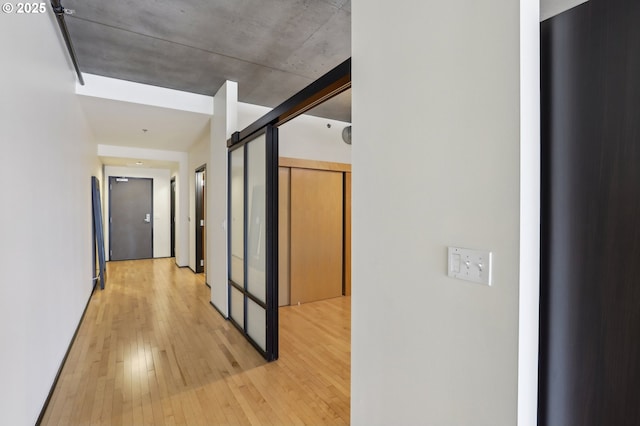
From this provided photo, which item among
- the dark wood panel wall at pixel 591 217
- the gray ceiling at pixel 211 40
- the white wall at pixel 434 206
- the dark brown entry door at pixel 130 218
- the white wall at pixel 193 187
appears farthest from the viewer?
the dark brown entry door at pixel 130 218

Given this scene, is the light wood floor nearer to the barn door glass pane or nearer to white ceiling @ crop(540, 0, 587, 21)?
the barn door glass pane

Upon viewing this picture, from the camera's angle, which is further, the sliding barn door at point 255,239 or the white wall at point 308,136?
the white wall at point 308,136

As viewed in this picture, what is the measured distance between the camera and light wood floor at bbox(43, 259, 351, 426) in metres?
2.07

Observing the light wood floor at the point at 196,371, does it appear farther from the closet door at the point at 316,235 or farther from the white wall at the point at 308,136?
the white wall at the point at 308,136

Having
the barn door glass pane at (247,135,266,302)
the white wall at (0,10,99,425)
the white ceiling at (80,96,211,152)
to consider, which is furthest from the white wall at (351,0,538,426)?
the white ceiling at (80,96,211,152)

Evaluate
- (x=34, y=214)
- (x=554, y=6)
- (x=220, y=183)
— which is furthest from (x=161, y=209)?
(x=554, y=6)

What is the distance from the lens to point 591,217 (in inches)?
36.2

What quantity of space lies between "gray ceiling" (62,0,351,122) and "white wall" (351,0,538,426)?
120 centimetres

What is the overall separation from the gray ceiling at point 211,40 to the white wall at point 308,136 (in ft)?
1.76

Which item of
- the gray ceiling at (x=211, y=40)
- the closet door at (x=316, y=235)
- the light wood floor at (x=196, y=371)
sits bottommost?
the light wood floor at (x=196, y=371)

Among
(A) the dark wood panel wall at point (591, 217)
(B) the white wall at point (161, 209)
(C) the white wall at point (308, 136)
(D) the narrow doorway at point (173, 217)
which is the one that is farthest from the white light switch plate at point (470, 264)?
(B) the white wall at point (161, 209)

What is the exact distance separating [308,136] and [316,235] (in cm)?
146

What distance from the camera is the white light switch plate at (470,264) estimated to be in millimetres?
1021

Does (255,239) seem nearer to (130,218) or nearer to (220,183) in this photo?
(220,183)
